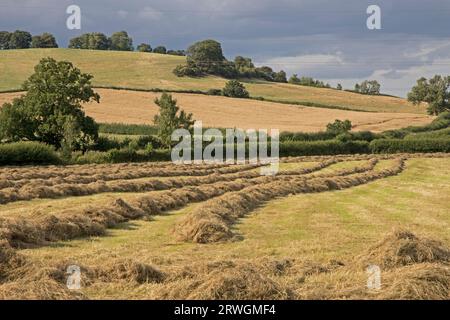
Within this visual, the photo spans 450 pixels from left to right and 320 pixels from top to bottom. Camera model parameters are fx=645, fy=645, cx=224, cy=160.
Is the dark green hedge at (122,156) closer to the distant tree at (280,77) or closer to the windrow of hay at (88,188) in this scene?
the windrow of hay at (88,188)

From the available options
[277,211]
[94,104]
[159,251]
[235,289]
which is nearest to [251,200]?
[277,211]

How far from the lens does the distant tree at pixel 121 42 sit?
172m

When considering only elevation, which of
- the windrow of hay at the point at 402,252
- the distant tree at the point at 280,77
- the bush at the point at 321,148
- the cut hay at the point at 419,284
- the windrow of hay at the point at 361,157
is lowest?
the windrow of hay at the point at 361,157

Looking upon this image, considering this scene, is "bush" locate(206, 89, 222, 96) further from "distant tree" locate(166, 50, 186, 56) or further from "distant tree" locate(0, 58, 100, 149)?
"distant tree" locate(166, 50, 186, 56)

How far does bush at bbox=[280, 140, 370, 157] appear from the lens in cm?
6469

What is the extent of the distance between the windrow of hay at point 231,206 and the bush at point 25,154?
2460 cm

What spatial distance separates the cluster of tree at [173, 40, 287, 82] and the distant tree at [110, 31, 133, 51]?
102 ft

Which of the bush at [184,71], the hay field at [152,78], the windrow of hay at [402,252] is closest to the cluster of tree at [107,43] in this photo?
the hay field at [152,78]

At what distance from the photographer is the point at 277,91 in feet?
399

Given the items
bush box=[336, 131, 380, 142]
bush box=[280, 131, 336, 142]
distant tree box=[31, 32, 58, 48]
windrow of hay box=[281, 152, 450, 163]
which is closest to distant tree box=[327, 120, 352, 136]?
bush box=[280, 131, 336, 142]

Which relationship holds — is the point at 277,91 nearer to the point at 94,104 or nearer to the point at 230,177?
the point at 94,104

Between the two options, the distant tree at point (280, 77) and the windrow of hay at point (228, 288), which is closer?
the windrow of hay at point (228, 288)
